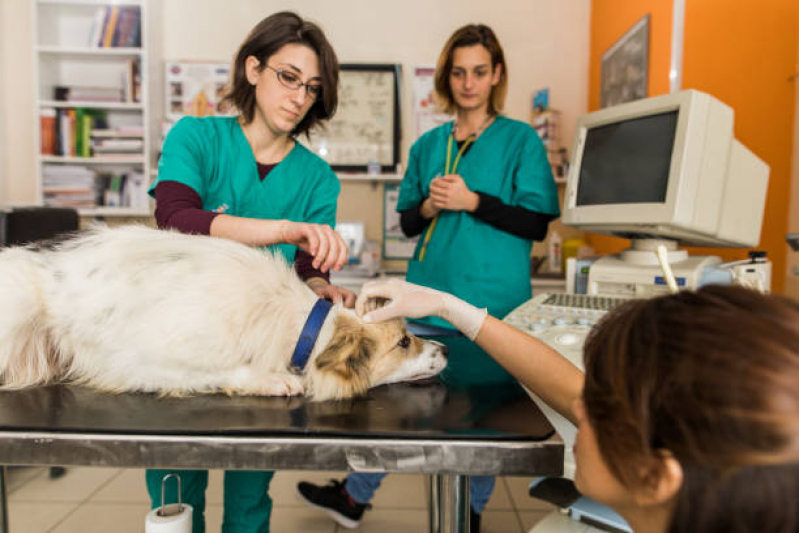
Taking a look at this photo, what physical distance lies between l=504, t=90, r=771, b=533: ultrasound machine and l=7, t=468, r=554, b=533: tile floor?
1.14 m

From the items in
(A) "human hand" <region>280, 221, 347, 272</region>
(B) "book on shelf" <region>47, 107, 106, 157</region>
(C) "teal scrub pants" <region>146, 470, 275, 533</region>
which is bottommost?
(C) "teal scrub pants" <region>146, 470, 275, 533</region>

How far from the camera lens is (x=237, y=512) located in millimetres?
1314

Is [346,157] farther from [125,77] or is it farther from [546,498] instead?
[546,498]

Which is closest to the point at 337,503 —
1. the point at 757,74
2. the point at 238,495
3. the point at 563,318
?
the point at 238,495

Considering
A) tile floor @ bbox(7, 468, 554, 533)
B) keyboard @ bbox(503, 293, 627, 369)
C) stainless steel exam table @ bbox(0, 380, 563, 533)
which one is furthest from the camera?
tile floor @ bbox(7, 468, 554, 533)

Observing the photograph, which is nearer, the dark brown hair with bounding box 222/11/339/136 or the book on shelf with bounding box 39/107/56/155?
the dark brown hair with bounding box 222/11/339/136

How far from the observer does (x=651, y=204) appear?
150 cm

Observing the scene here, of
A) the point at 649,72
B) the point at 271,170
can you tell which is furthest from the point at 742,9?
the point at 271,170

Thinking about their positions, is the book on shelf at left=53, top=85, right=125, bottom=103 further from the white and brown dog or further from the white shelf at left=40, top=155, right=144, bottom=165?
the white and brown dog

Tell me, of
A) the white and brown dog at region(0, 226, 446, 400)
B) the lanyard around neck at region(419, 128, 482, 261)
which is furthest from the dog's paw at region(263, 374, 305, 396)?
the lanyard around neck at region(419, 128, 482, 261)

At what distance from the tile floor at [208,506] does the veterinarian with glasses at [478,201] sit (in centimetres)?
20

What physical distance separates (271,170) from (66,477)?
2.11 m

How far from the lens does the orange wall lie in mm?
2078

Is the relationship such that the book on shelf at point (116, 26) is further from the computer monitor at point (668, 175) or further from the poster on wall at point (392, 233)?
the computer monitor at point (668, 175)
